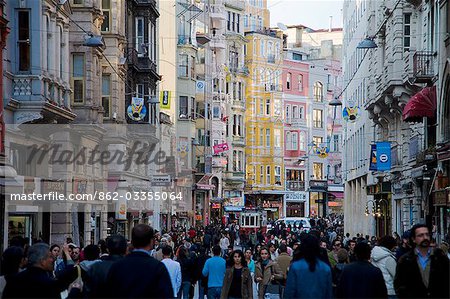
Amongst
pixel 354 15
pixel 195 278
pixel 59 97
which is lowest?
pixel 195 278

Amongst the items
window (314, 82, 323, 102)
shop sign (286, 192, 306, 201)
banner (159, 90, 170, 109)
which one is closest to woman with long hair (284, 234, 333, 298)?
banner (159, 90, 170, 109)

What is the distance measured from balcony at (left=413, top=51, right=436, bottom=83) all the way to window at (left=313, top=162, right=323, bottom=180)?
3110 inches

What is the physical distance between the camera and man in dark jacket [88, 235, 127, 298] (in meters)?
10.4

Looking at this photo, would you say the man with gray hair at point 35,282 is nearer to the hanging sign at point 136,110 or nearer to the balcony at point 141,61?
the hanging sign at point 136,110

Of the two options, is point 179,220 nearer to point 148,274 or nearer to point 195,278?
point 195,278

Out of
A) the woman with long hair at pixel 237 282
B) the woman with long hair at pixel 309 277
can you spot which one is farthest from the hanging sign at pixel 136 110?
the woman with long hair at pixel 309 277

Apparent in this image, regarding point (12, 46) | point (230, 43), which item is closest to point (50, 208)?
point (12, 46)

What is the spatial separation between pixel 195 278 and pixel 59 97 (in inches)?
473

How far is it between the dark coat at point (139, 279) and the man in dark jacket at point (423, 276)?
3251 mm

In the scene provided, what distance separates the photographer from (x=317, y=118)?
117812 millimetres

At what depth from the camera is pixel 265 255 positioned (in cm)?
2320

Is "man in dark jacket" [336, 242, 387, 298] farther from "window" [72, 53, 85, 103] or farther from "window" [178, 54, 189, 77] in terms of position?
"window" [178, 54, 189, 77]

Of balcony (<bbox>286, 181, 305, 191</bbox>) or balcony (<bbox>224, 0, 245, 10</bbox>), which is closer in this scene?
balcony (<bbox>224, 0, 245, 10</bbox>)

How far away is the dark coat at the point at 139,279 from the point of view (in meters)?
9.68
